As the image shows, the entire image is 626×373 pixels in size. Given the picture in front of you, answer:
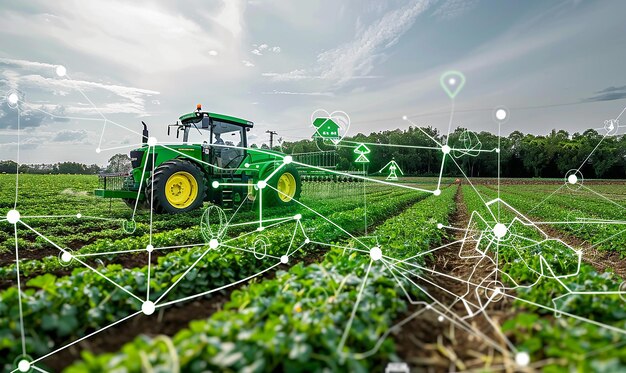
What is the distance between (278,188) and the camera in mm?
13188

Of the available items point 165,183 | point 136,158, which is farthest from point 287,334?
point 136,158

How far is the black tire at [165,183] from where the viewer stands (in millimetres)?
10133

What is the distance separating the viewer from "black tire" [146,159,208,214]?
33.2 ft

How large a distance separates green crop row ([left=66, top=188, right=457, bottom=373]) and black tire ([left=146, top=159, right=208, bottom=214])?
6991 millimetres

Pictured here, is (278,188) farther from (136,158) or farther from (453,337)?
(453,337)

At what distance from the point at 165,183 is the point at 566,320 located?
934 cm

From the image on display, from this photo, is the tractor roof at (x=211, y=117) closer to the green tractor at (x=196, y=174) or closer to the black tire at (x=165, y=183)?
the green tractor at (x=196, y=174)

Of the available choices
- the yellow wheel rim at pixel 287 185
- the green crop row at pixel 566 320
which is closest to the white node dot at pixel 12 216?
the green crop row at pixel 566 320

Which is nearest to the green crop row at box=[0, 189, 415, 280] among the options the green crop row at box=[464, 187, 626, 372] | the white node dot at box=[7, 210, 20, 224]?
the white node dot at box=[7, 210, 20, 224]

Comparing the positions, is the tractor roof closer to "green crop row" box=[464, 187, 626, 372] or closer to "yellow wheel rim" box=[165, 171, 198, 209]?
"yellow wheel rim" box=[165, 171, 198, 209]

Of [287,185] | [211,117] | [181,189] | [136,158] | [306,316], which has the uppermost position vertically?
[211,117]

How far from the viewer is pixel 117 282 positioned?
4.23 m

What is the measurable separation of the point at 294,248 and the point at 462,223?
813 cm

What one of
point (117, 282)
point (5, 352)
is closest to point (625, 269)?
point (117, 282)
